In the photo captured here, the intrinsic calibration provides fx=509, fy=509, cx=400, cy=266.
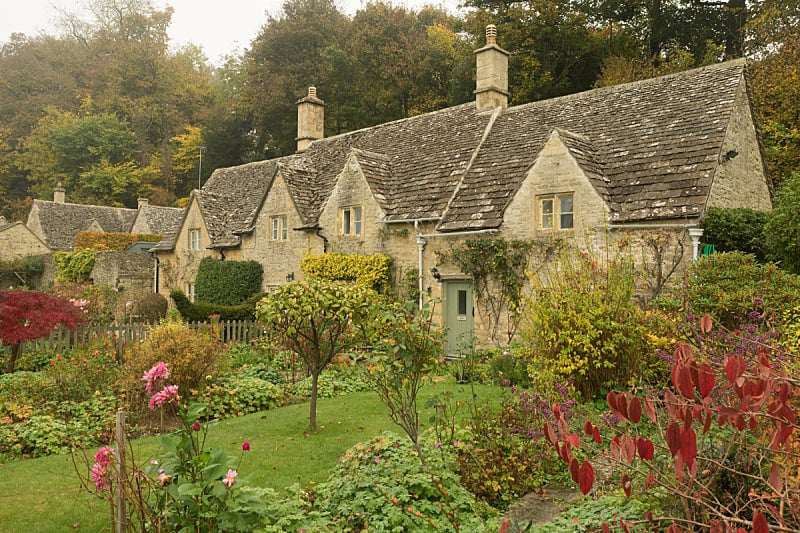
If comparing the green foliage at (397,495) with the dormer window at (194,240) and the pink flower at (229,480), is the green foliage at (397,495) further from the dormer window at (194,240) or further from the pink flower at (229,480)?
the dormer window at (194,240)

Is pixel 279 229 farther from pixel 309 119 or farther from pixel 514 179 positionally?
pixel 514 179

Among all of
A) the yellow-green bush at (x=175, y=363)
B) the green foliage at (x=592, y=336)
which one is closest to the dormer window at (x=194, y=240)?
the yellow-green bush at (x=175, y=363)

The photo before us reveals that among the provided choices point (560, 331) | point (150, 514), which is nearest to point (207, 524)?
point (150, 514)

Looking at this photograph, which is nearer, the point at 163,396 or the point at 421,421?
the point at 163,396

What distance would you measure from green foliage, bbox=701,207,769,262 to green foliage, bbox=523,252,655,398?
4.04 m

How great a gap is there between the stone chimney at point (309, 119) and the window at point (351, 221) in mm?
10463

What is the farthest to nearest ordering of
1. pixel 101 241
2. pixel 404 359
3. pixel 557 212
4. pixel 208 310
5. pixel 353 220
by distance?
pixel 101 241 → pixel 208 310 → pixel 353 220 → pixel 557 212 → pixel 404 359

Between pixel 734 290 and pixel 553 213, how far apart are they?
546 centimetres

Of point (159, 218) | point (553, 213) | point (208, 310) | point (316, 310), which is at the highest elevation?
point (159, 218)

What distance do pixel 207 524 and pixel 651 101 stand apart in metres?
17.3

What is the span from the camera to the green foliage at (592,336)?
30.0 feet

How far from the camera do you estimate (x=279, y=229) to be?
23.0 metres

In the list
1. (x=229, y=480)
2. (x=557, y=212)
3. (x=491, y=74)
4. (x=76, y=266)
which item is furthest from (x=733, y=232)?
(x=76, y=266)

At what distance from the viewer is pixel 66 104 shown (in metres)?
59.1
